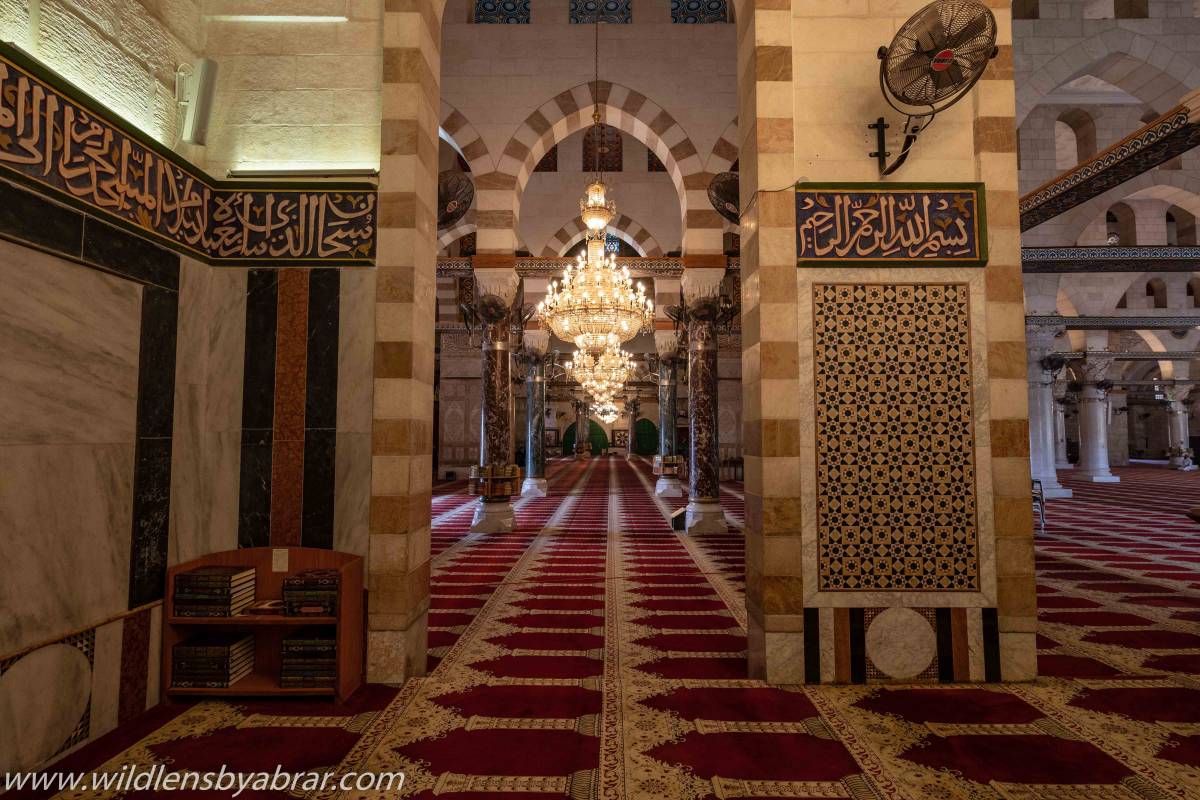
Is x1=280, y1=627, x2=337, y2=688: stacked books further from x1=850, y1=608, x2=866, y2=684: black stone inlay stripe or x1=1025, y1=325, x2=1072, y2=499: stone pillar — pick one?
x1=1025, y1=325, x2=1072, y2=499: stone pillar

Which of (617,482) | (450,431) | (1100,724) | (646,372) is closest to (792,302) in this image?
(1100,724)

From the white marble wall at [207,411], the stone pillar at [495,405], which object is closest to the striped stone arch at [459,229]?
the stone pillar at [495,405]

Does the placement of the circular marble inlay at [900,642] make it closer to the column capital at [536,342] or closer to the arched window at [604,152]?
the column capital at [536,342]

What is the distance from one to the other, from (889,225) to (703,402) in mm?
4142

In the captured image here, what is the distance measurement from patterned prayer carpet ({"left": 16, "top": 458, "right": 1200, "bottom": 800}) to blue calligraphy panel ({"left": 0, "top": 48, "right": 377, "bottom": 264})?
5.40 feet

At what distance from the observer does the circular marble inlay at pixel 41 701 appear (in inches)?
64.6

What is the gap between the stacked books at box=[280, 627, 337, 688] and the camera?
85.8 inches

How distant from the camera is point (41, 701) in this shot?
1725 mm

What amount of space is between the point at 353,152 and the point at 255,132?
410 millimetres

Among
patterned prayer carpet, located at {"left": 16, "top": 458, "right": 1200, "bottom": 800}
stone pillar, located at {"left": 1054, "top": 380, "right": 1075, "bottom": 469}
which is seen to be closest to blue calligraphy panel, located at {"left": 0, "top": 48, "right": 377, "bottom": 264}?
patterned prayer carpet, located at {"left": 16, "top": 458, "right": 1200, "bottom": 800}

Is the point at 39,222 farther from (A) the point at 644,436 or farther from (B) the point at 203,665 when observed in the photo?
(A) the point at 644,436

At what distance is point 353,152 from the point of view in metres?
2.53

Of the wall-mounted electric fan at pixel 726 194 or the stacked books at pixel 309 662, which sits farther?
the wall-mounted electric fan at pixel 726 194

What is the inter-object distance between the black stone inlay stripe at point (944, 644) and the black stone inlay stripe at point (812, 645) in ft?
1.50
